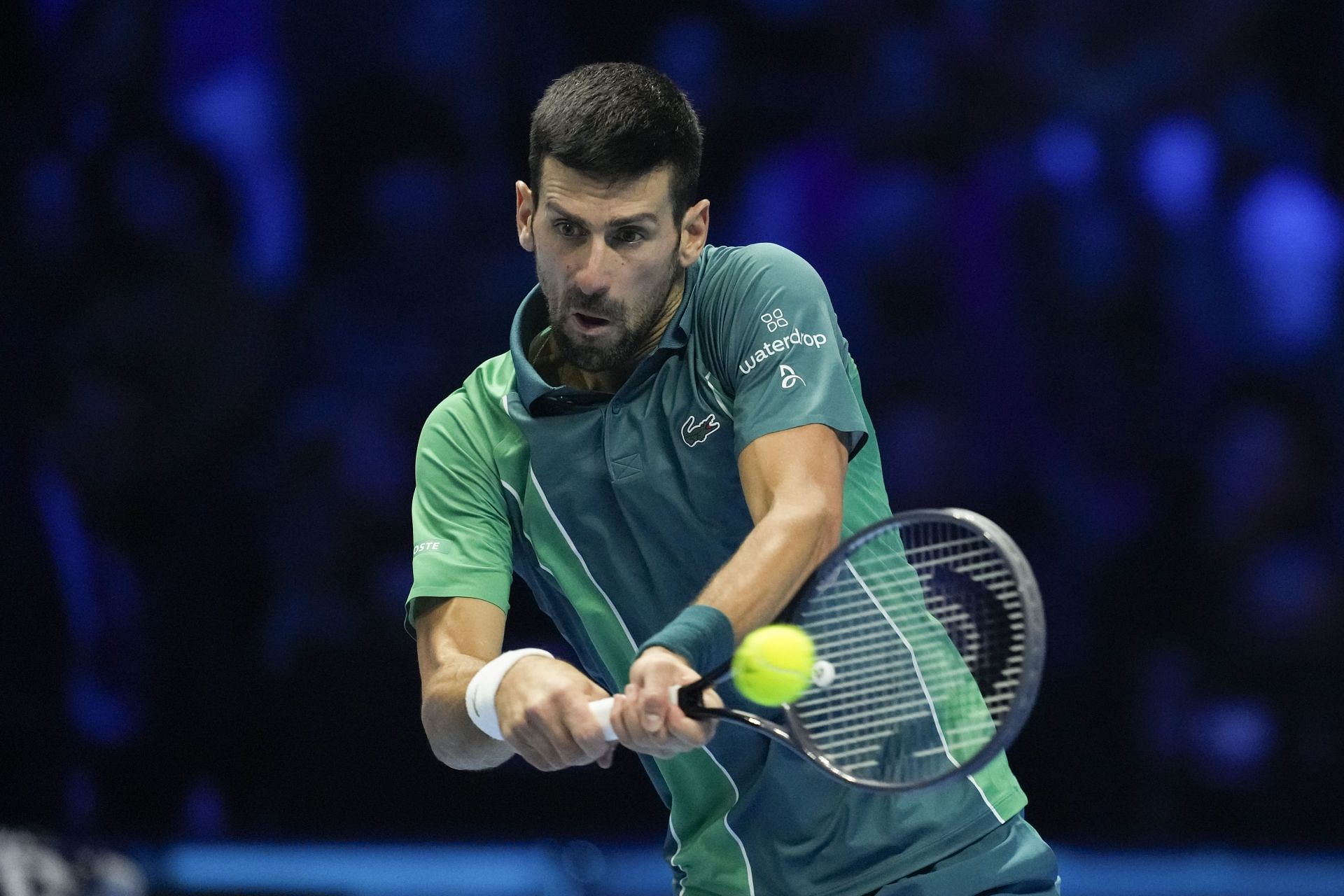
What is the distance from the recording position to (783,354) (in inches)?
97.2

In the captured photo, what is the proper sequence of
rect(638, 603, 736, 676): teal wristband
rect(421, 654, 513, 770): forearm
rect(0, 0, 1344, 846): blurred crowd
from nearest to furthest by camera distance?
rect(638, 603, 736, 676): teal wristband, rect(421, 654, 513, 770): forearm, rect(0, 0, 1344, 846): blurred crowd

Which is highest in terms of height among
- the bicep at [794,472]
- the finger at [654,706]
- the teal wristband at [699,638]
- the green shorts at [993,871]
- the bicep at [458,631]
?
the bicep at [794,472]

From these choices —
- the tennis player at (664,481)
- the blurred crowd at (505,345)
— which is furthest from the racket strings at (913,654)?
the blurred crowd at (505,345)

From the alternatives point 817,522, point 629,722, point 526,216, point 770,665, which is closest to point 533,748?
point 629,722

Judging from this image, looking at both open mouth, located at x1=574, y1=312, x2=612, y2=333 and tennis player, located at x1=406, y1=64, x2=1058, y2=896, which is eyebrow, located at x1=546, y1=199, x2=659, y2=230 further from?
open mouth, located at x1=574, y1=312, x2=612, y2=333

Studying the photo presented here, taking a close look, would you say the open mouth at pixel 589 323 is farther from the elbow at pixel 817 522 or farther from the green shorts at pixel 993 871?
the green shorts at pixel 993 871

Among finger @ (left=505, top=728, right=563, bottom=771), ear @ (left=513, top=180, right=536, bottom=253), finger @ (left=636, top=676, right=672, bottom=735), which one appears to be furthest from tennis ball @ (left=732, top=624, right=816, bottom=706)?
ear @ (left=513, top=180, right=536, bottom=253)

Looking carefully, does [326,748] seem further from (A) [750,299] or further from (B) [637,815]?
(A) [750,299]

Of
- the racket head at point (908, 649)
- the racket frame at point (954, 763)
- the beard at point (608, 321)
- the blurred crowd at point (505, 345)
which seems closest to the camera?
the racket frame at point (954, 763)

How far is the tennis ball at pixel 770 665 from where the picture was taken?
7.04 ft

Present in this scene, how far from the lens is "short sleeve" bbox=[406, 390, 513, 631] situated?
2586 mm

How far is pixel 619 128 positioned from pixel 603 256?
195 mm

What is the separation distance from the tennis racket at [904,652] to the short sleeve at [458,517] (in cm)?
49

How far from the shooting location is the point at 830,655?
92.0 inches
